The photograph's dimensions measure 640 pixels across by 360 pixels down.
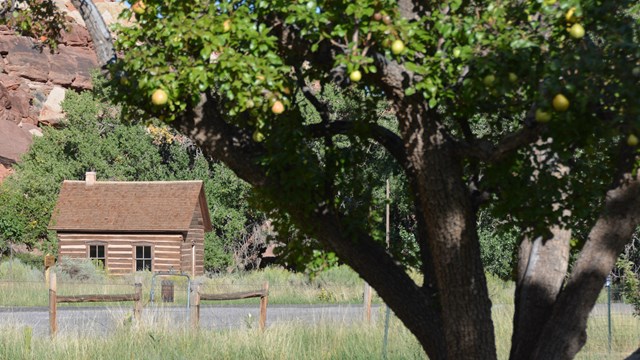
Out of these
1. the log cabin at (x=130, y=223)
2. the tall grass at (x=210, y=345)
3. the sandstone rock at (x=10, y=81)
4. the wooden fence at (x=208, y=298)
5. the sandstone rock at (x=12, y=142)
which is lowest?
the tall grass at (x=210, y=345)

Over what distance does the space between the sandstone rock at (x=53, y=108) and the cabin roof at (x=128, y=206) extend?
64.2 ft

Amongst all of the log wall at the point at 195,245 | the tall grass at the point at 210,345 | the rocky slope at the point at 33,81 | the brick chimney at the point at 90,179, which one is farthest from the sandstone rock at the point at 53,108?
the tall grass at the point at 210,345

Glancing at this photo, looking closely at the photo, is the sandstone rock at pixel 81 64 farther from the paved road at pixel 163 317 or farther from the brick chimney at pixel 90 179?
the paved road at pixel 163 317

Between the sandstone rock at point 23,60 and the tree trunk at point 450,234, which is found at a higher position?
the sandstone rock at point 23,60

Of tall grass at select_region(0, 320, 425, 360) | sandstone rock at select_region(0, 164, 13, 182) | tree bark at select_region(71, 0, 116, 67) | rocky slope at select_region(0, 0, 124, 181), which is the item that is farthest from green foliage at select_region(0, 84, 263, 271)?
tree bark at select_region(71, 0, 116, 67)

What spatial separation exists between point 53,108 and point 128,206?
22.5 meters

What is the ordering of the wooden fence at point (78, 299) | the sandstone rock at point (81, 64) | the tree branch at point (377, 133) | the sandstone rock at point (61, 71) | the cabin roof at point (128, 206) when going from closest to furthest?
the tree branch at point (377, 133), the wooden fence at point (78, 299), the cabin roof at point (128, 206), the sandstone rock at point (81, 64), the sandstone rock at point (61, 71)

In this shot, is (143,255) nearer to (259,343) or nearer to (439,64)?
(259,343)

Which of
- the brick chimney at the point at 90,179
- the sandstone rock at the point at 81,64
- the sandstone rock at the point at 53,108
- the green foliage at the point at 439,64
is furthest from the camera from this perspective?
the sandstone rock at the point at 81,64

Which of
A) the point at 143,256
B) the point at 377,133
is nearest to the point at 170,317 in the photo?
the point at 377,133

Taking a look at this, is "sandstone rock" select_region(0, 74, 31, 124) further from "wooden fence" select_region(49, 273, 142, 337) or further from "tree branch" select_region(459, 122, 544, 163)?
"tree branch" select_region(459, 122, 544, 163)

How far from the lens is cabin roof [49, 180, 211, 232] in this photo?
137 feet

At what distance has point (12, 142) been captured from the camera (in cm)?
5747

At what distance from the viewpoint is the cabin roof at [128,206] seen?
41719 mm
